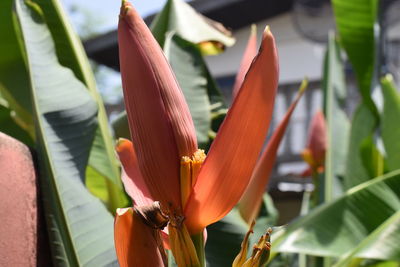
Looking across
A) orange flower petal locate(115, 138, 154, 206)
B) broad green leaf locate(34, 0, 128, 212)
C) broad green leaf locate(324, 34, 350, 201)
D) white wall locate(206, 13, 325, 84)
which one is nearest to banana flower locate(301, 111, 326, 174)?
broad green leaf locate(324, 34, 350, 201)

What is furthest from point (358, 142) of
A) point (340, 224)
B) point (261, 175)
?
point (261, 175)

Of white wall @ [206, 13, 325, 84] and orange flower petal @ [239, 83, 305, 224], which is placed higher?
orange flower petal @ [239, 83, 305, 224]

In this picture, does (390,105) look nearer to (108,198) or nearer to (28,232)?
(108,198)

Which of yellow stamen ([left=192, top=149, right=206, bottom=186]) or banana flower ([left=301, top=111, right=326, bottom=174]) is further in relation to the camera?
banana flower ([left=301, top=111, right=326, bottom=174])

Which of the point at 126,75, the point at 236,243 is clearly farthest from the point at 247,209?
the point at 126,75

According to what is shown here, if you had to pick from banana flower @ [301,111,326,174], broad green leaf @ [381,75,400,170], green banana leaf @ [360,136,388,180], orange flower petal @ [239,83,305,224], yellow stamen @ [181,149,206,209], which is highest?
yellow stamen @ [181,149,206,209]

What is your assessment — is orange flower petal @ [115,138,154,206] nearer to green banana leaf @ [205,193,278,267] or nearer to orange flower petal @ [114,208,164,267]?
orange flower petal @ [114,208,164,267]

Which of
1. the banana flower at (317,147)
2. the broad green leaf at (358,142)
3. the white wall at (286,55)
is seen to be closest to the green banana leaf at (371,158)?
the broad green leaf at (358,142)
